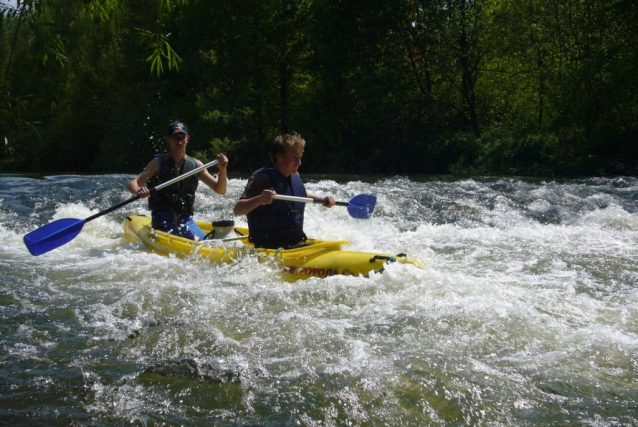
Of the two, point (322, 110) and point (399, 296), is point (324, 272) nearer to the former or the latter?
point (399, 296)

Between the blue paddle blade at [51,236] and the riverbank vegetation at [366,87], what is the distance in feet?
16.7

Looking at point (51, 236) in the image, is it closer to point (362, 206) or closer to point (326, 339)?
point (362, 206)

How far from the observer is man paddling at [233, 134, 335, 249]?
430cm

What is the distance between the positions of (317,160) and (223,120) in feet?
12.3

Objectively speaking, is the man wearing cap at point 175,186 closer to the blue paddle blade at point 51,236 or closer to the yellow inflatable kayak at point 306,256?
the yellow inflatable kayak at point 306,256

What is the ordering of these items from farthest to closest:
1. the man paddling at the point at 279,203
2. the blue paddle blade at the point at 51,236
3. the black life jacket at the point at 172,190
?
the black life jacket at the point at 172,190, the blue paddle blade at the point at 51,236, the man paddling at the point at 279,203

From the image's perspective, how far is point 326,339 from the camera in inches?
121

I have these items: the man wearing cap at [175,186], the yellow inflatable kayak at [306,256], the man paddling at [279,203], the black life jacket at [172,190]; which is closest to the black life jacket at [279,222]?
the man paddling at [279,203]

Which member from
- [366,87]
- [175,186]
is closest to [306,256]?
[175,186]

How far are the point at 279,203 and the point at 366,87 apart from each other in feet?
43.8

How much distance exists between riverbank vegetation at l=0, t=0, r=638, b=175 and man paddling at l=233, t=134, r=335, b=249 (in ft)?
19.5

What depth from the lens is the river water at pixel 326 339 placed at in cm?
235

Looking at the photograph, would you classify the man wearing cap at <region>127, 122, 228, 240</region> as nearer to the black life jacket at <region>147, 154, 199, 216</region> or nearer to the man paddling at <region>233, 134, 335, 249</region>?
the black life jacket at <region>147, 154, 199, 216</region>

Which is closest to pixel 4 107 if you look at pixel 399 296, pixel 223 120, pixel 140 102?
pixel 399 296
